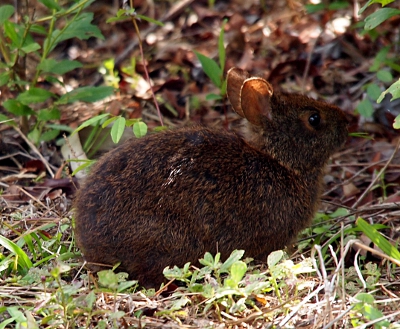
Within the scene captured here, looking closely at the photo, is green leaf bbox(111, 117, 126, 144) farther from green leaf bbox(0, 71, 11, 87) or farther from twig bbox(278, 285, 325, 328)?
twig bbox(278, 285, 325, 328)

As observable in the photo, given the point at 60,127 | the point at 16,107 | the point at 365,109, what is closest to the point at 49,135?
the point at 60,127

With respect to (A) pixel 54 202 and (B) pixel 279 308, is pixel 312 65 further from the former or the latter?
(B) pixel 279 308

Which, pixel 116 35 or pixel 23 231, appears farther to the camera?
pixel 116 35

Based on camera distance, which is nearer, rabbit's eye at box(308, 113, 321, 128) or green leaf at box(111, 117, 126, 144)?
green leaf at box(111, 117, 126, 144)

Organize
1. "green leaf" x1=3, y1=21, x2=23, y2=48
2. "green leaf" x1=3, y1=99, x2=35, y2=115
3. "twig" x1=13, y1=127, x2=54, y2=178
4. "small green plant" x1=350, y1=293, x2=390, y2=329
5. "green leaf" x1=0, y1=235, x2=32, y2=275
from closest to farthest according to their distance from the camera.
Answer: "small green plant" x1=350, y1=293, x2=390, y2=329 → "green leaf" x1=0, y1=235, x2=32, y2=275 → "green leaf" x1=3, y1=21, x2=23, y2=48 → "green leaf" x1=3, y1=99, x2=35, y2=115 → "twig" x1=13, y1=127, x2=54, y2=178

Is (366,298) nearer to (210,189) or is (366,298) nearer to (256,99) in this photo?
(210,189)

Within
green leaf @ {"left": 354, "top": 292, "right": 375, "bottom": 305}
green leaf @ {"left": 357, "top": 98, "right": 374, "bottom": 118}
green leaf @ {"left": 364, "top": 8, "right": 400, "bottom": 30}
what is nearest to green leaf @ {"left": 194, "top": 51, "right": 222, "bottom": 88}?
green leaf @ {"left": 357, "top": 98, "right": 374, "bottom": 118}

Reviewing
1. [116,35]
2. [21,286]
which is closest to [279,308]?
[21,286]

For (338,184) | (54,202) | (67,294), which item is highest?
(67,294)

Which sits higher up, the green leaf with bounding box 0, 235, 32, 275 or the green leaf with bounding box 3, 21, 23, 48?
the green leaf with bounding box 3, 21, 23, 48
